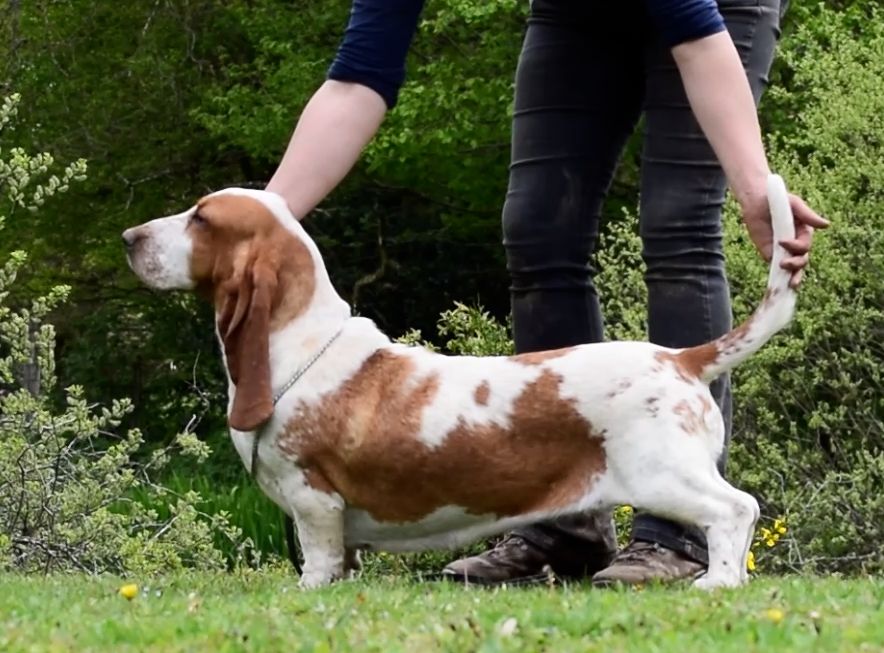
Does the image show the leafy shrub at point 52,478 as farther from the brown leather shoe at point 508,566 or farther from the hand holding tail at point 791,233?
the hand holding tail at point 791,233

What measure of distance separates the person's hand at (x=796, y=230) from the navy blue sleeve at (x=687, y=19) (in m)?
0.46

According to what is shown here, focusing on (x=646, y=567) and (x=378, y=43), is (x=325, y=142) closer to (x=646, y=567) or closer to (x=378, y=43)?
(x=378, y=43)

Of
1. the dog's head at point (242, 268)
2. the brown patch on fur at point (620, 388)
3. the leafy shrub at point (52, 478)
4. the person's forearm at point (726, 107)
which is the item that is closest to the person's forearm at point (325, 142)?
the dog's head at point (242, 268)

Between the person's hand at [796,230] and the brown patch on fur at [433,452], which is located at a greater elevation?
the person's hand at [796,230]

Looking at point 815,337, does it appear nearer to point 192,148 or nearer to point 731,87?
point 731,87

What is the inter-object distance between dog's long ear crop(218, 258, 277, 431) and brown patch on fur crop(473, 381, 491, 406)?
530 millimetres

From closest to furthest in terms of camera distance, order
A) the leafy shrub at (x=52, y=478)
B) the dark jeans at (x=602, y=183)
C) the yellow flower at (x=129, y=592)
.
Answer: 1. the yellow flower at (x=129, y=592)
2. the dark jeans at (x=602, y=183)
3. the leafy shrub at (x=52, y=478)

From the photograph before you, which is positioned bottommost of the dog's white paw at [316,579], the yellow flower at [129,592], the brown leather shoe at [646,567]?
the dog's white paw at [316,579]


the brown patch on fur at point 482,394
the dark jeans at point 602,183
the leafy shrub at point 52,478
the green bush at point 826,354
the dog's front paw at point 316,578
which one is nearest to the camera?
the brown patch on fur at point 482,394

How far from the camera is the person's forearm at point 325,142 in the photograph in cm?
497

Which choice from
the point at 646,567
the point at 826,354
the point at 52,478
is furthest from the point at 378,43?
the point at 826,354

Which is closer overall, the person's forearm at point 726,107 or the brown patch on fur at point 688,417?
the brown patch on fur at point 688,417

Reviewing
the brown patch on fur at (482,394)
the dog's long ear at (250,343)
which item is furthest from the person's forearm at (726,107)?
the dog's long ear at (250,343)

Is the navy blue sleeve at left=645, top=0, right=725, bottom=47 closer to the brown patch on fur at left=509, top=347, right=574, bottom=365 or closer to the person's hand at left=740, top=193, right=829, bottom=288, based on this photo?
the person's hand at left=740, top=193, right=829, bottom=288
